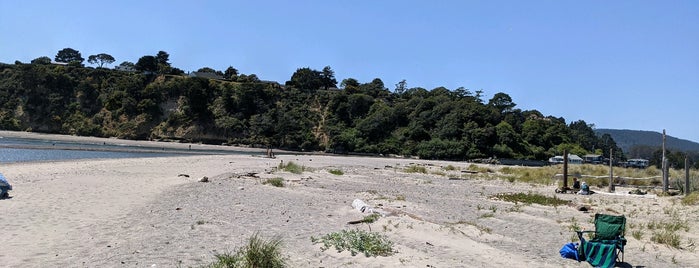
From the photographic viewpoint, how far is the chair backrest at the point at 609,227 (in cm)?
829

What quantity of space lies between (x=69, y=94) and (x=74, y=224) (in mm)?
98720

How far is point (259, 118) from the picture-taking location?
292ft

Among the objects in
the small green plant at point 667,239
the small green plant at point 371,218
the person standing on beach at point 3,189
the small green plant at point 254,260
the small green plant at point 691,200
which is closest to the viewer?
the small green plant at point 254,260

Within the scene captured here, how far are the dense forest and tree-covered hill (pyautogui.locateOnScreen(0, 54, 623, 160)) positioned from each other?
0.59 ft

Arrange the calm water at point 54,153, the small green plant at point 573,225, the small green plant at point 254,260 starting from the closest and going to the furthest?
the small green plant at point 254,260
the small green plant at point 573,225
the calm water at point 54,153

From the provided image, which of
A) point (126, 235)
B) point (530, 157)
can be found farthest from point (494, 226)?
point (530, 157)

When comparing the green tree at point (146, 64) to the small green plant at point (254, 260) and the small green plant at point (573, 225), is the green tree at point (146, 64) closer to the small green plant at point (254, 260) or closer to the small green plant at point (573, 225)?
the small green plant at point (573, 225)

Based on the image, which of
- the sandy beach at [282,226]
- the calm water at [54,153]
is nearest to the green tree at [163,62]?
the calm water at [54,153]

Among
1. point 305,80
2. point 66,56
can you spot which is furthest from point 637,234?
point 66,56

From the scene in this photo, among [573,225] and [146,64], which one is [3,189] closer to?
[573,225]

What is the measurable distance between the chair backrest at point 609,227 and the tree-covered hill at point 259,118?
70.3 metres

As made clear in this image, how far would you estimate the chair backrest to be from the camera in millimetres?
8289

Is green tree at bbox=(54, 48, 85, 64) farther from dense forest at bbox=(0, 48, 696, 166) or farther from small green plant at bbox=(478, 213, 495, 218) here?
small green plant at bbox=(478, 213, 495, 218)

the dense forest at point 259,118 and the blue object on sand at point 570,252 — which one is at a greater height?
the dense forest at point 259,118
